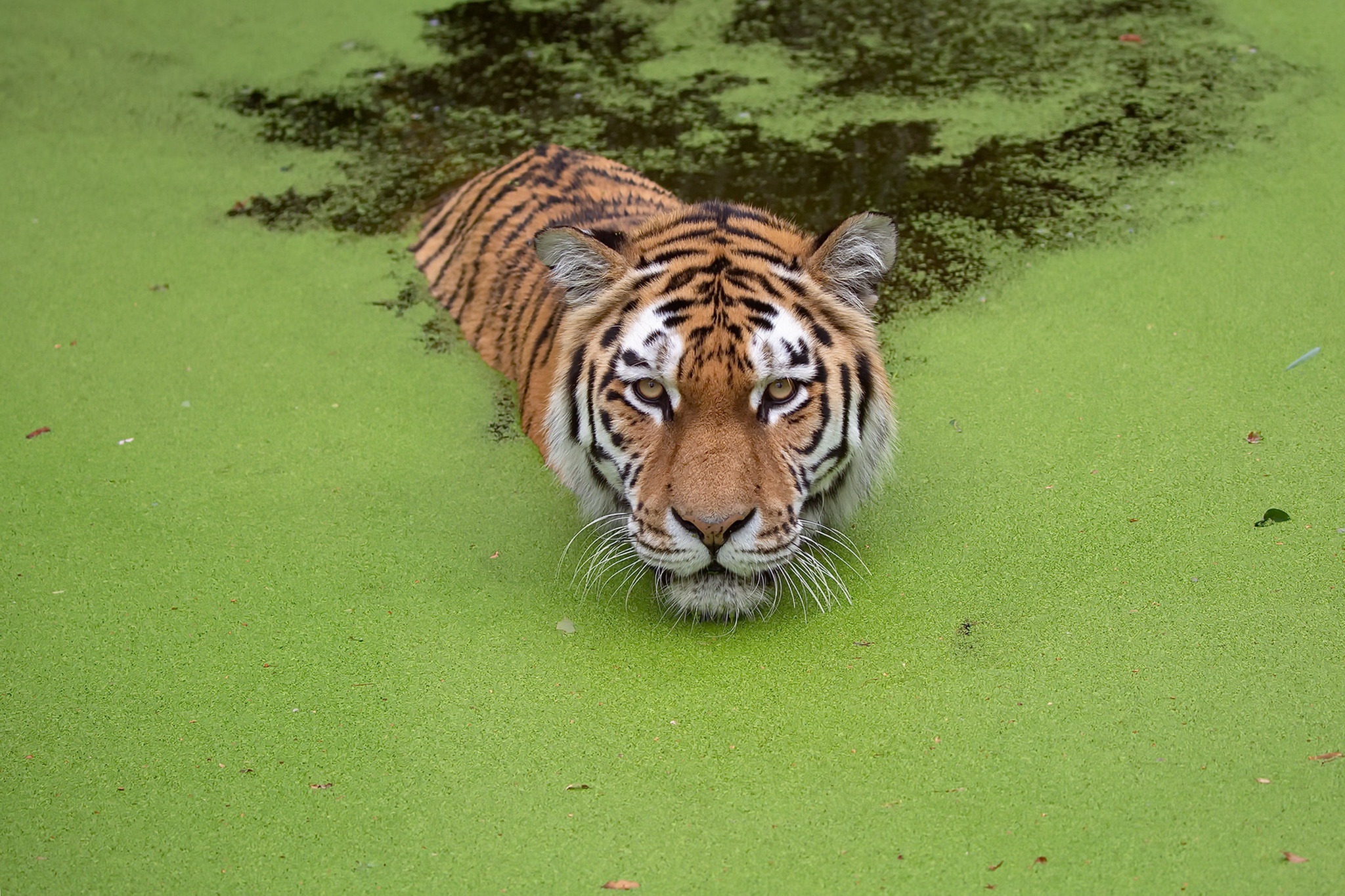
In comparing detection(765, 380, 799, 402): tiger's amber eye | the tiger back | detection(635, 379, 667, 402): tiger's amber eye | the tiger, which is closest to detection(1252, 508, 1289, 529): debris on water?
the tiger

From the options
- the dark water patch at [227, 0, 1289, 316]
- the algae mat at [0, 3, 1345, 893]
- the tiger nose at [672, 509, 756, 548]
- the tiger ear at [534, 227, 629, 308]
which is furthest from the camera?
the dark water patch at [227, 0, 1289, 316]

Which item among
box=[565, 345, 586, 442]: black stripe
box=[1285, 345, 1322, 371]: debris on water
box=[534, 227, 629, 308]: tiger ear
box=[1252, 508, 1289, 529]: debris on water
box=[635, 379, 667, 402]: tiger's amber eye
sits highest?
box=[534, 227, 629, 308]: tiger ear

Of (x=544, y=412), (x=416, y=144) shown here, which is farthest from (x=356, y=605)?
(x=416, y=144)

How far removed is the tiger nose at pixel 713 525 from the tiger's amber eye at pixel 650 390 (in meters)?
0.26

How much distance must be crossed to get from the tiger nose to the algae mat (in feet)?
1.00

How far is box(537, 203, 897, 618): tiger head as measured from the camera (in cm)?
221

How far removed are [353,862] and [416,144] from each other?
9.85 ft

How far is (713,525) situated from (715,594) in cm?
28

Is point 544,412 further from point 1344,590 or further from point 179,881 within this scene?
point 1344,590

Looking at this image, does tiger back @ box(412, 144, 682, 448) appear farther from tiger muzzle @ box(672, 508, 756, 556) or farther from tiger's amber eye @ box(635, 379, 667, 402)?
tiger muzzle @ box(672, 508, 756, 556)

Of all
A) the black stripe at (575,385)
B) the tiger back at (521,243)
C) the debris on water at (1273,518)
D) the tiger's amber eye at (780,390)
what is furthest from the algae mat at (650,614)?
the tiger's amber eye at (780,390)

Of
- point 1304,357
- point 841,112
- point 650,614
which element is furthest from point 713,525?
point 841,112

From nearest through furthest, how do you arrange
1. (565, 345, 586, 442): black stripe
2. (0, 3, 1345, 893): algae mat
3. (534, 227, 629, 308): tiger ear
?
(0, 3, 1345, 893): algae mat
(534, 227, 629, 308): tiger ear
(565, 345, 586, 442): black stripe

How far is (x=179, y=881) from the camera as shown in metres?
1.95
